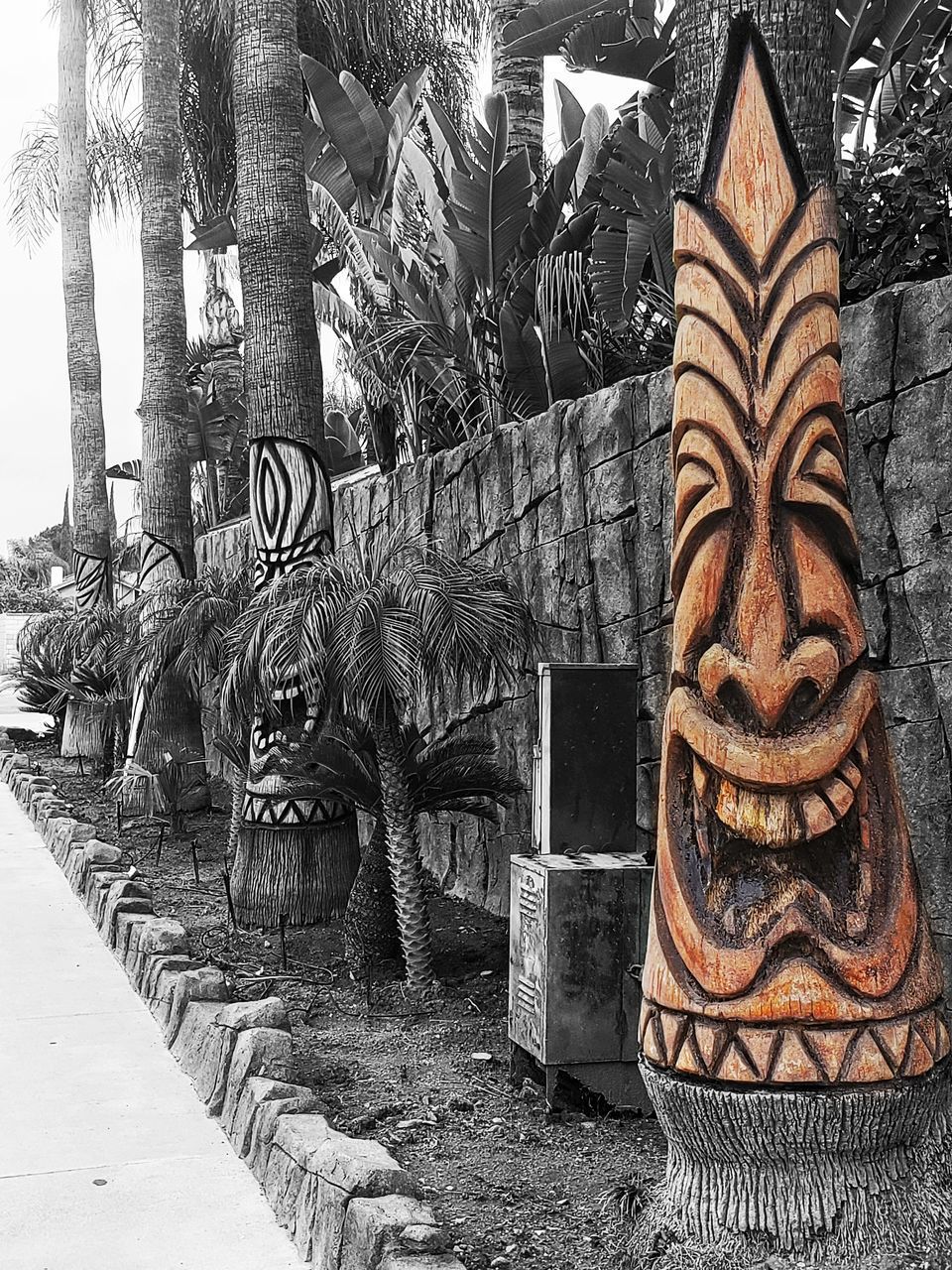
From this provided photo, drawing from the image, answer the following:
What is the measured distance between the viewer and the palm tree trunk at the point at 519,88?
9.55 metres

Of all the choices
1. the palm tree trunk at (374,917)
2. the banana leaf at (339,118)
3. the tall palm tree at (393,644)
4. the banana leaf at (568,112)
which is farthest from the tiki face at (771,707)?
the banana leaf at (339,118)

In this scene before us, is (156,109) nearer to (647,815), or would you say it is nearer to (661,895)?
(647,815)

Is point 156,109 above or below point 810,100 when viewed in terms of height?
Answer: above

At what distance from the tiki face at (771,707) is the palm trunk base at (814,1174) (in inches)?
2.3

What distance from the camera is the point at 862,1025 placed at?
9.34ft

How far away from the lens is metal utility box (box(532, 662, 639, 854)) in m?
4.68

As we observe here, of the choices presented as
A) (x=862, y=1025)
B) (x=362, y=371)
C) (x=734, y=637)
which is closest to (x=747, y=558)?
(x=734, y=637)

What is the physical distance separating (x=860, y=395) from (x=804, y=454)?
132 centimetres

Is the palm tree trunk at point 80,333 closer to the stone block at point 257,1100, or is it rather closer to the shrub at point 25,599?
the stone block at point 257,1100

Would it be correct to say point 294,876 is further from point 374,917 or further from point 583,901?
point 583,901

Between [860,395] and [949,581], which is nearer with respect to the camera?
[949,581]

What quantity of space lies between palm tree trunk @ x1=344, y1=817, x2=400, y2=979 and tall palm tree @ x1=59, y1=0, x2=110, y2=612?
33.6 feet

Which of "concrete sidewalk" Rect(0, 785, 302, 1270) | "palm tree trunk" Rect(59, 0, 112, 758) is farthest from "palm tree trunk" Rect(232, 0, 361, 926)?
"palm tree trunk" Rect(59, 0, 112, 758)

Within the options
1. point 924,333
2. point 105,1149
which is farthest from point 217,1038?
point 924,333
